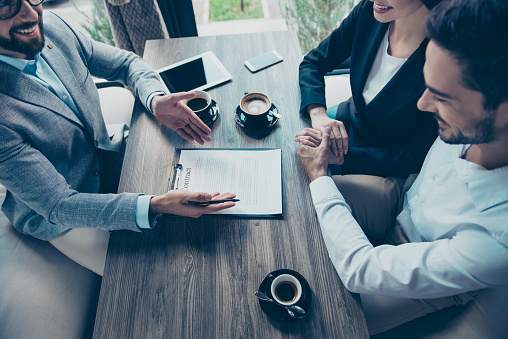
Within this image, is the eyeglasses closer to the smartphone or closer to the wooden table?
the wooden table

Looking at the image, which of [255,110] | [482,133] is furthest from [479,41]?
[255,110]

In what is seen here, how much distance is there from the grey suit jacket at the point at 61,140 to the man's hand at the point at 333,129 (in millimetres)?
577

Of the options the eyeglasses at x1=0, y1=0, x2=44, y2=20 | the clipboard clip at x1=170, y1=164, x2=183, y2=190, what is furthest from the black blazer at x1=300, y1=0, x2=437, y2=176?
the eyeglasses at x1=0, y1=0, x2=44, y2=20

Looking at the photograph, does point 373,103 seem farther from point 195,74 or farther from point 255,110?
point 195,74

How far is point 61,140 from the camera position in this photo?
104 cm

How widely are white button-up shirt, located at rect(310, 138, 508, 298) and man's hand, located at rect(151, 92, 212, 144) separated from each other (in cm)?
41

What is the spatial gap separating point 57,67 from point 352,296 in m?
1.16

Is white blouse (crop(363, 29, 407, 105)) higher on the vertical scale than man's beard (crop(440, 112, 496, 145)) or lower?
lower

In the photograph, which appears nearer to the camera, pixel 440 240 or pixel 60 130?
pixel 440 240

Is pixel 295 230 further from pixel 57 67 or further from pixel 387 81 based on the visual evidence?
pixel 57 67

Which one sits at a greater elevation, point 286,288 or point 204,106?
point 204,106

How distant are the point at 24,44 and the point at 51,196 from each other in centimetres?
45

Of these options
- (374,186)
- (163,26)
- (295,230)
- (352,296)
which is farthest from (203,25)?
(352,296)

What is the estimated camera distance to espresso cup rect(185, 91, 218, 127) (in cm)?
109
